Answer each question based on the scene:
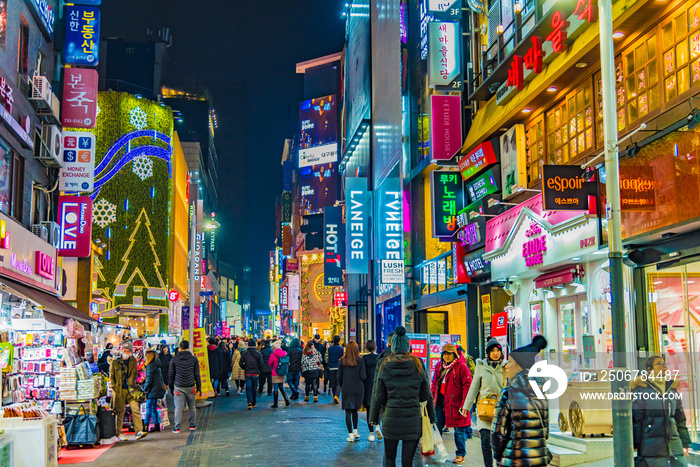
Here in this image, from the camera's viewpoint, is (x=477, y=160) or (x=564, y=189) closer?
(x=564, y=189)

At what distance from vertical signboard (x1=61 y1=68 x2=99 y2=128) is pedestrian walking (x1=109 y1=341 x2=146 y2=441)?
10.3 meters

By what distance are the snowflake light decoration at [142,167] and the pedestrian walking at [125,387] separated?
52.8 m

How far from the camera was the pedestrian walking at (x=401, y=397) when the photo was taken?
7973 millimetres

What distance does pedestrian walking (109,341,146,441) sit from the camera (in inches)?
580

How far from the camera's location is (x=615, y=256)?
8617mm

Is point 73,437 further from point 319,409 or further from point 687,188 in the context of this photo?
point 687,188

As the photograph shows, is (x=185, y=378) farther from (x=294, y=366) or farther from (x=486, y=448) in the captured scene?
(x=486, y=448)

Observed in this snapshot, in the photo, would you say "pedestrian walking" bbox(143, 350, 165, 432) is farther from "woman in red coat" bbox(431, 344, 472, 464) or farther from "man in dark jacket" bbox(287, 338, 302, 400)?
"man in dark jacket" bbox(287, 338, 302, 400)

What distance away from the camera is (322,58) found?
86.9m

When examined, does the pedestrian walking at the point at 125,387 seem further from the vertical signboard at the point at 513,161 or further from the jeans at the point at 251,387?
the vertical signboard at the point at 513,161

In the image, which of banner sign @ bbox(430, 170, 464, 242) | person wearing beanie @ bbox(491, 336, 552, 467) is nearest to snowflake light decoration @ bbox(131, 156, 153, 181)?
banner sign @ bbox(430, 170, 464, 242)

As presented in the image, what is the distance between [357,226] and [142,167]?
122 feet

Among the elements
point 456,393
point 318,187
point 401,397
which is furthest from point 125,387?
point 318,187

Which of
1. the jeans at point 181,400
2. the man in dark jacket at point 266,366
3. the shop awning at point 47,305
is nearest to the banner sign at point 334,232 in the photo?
the man in dark jacket at point 266,366
